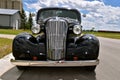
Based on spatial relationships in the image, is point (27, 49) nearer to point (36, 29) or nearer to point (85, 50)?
point (36, 29)

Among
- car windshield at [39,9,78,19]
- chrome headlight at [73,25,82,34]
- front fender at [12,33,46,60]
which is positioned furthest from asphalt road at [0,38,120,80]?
car windshield at [39,9,78,19]

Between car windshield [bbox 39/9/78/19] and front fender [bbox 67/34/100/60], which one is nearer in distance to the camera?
front fender [bbox 67/34/100/60]

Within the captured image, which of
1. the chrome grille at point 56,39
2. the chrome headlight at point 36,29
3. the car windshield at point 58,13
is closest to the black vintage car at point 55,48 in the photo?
the chrome grille at point 56,39

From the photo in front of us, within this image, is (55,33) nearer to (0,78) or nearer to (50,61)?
(50,61)

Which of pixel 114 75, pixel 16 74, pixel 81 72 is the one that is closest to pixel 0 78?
pixel 16 74

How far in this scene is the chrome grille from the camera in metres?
9.04

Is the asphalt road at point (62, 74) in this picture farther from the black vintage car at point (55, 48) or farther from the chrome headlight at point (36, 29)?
the chrome headlight at point (36, 29)

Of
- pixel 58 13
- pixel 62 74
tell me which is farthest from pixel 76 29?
pixel 58 13

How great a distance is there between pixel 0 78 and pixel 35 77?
3.28 ft

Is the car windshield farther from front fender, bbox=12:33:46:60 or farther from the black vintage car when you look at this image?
front fender, bbox=12:33:46:60

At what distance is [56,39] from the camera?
29.8 feet

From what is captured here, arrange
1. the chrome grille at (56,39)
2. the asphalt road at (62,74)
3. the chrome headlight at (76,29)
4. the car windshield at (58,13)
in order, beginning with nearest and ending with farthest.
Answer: the asphalt road at (62,74) → the chrome grille at (56,39) → the chrome headlight at (76,29) → the car windshield at (58,13)

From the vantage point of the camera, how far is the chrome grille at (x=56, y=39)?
29.7ft

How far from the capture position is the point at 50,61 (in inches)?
344
